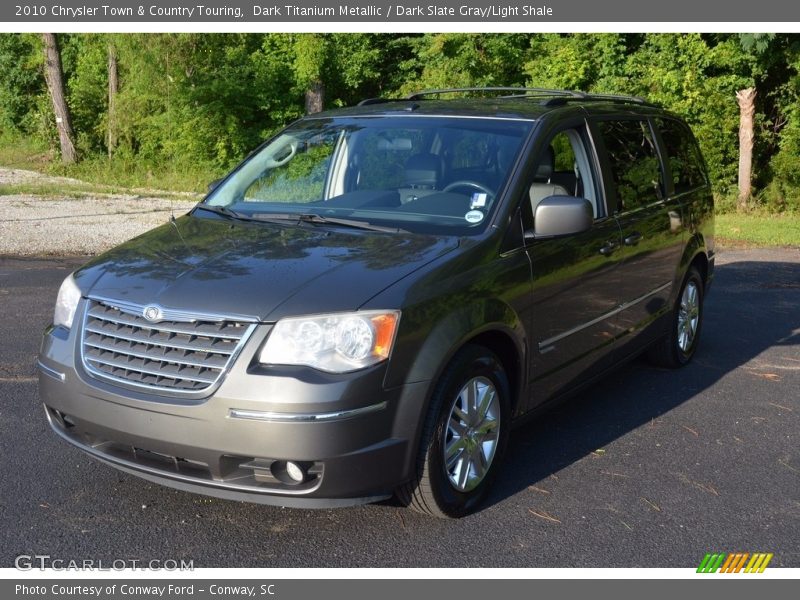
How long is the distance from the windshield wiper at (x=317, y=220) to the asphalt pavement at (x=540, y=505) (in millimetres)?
1345

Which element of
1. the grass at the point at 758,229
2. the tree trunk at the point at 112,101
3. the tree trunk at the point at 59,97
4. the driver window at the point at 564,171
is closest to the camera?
the driver window at the point at 564,171

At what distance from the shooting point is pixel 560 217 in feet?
14.6

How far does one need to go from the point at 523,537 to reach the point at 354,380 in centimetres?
116

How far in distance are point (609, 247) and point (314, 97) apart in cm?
2222

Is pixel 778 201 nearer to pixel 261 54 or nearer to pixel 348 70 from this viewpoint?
pixel 348 70

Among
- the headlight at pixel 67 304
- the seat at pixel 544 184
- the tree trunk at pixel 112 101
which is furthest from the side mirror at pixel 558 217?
the tree trunk at pixel 112 101

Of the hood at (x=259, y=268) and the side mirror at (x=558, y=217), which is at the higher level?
the side mirror at (x=558, y=217)

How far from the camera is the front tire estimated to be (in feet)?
12.8

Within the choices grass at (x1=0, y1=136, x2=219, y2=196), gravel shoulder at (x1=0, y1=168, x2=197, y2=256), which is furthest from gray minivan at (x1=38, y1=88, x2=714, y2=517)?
grass at (x1=0, y1=136, x2=219, y2=196)

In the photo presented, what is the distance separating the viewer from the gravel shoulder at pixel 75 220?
12.1 meters

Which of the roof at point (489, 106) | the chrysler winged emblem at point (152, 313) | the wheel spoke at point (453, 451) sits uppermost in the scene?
the roof at point (489, 106)

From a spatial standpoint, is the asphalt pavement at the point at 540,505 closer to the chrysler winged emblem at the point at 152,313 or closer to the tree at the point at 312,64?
the chrysler winged emblem at the point at 152,313

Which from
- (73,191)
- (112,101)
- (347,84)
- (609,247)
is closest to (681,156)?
(609,247)

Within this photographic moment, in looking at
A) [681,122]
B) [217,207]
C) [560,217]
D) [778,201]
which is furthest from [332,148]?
[778,201]
